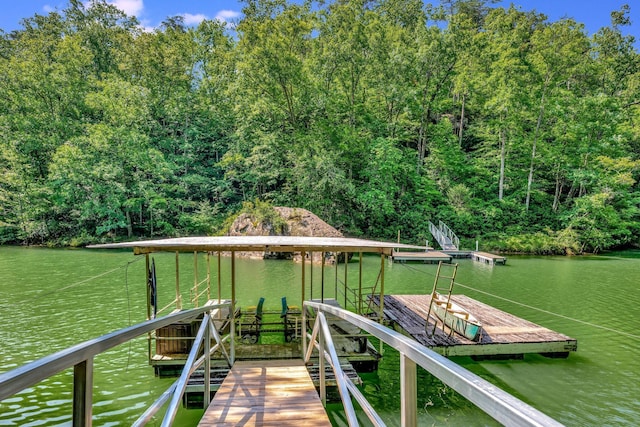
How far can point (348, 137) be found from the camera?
96.5 feet

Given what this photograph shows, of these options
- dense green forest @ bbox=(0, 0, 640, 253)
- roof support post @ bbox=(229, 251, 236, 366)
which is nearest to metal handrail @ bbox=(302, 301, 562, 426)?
roof support post @ bbox=(229, 251, 236, 366)

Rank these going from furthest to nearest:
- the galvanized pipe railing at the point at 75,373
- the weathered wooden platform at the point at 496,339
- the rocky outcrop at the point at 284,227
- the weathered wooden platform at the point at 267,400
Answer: the rocky outcrop at the point at 284,227, the weathered wooden platform at the point at 496,339, the weathered wooden platform at the point at 267,400, the galvanized pipe railing at the point at 75,373

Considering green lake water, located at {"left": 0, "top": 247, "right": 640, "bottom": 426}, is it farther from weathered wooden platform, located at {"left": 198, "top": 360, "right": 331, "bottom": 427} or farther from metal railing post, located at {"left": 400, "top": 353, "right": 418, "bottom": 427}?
weathered wooden platform, located at {"left": 198, "top": 360, "right": 331, "bottom": 427}

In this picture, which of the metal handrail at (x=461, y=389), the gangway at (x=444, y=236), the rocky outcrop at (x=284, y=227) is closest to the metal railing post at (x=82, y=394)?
the metal handrail at (x=461, y=389)

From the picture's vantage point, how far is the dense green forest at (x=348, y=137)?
27953 millimetres

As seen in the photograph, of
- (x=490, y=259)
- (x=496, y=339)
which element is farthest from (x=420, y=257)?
(x=496, y=339)

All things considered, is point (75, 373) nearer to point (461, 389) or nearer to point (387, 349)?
point (461, 389)

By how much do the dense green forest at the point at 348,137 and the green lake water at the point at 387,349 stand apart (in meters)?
9.54

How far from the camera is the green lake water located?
5879 mm

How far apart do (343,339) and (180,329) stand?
3267 mm

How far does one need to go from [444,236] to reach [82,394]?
26427 mm

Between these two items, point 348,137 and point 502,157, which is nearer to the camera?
point 348,137

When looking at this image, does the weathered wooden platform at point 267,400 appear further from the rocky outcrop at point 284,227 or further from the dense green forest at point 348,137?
the dense green forest at point 348,137

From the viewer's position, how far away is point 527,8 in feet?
145
